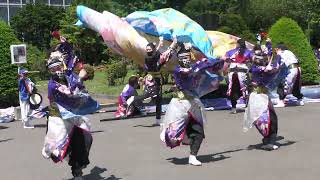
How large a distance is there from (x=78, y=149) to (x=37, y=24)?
4460 cm

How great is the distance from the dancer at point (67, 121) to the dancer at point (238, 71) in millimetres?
7351

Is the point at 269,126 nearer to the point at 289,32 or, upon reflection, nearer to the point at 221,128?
the point at 221,128

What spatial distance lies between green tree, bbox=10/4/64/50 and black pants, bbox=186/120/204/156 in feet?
140

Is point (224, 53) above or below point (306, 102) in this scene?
above

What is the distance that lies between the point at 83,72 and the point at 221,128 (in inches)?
203

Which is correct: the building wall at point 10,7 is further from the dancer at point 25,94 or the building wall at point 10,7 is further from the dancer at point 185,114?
the dancer at point 185,114

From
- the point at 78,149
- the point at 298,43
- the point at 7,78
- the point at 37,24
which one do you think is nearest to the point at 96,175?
the point at 78,149

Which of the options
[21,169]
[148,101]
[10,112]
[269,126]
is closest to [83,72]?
[21,169]

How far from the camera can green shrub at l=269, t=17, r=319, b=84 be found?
19.0 m

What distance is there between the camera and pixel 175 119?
843 cm

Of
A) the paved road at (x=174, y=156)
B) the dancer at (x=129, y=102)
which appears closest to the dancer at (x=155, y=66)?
the paved road at (x=174, y=156)

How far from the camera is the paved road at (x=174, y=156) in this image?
7887 millimetres

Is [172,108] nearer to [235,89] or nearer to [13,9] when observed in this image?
[235,89]

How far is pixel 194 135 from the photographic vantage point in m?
8.47
